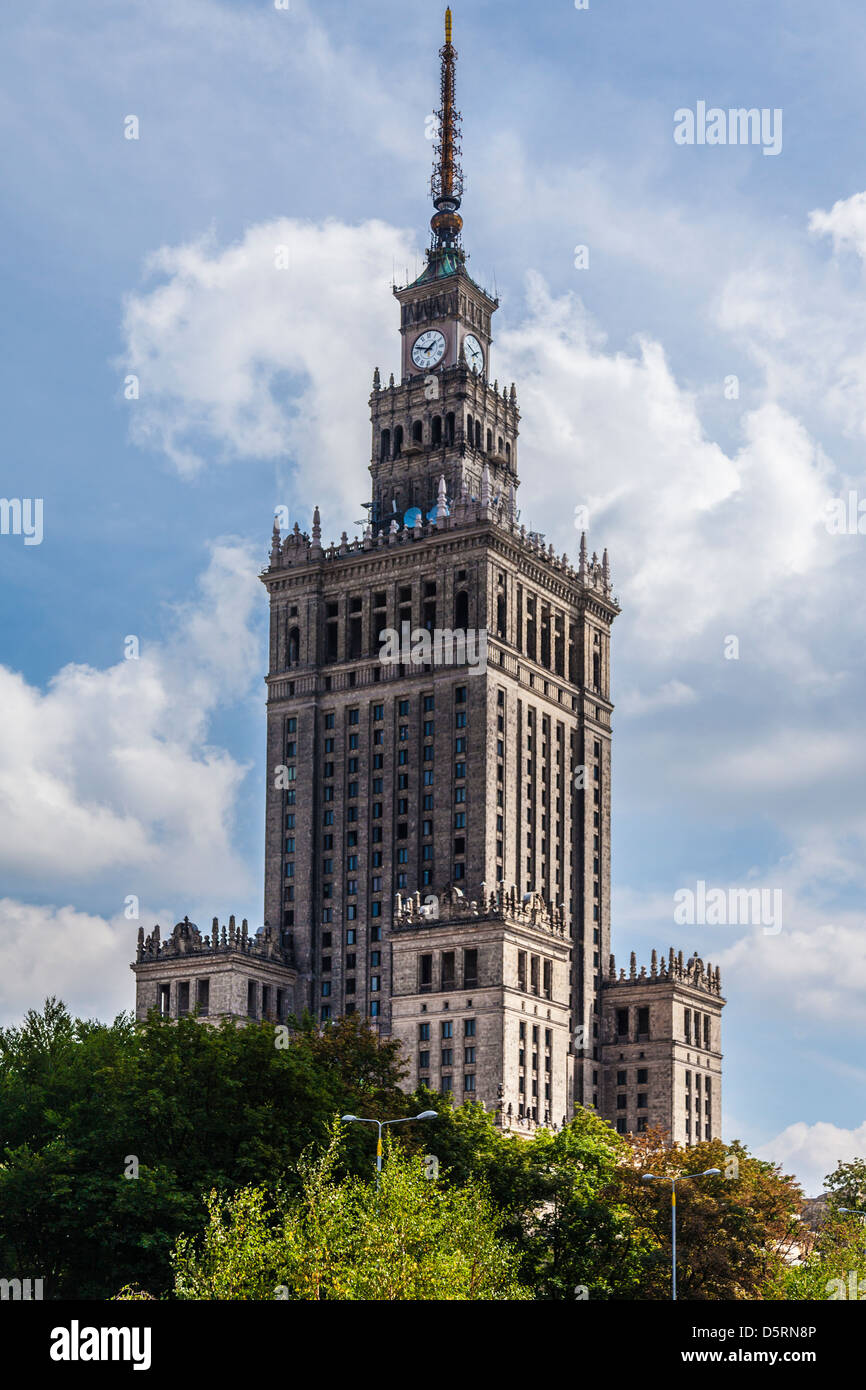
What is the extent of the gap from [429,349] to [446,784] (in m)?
53.7

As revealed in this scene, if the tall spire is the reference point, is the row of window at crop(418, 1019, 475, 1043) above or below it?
below

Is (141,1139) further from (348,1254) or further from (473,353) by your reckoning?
(473,353)

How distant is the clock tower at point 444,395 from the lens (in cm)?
18912

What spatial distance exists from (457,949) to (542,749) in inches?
1293

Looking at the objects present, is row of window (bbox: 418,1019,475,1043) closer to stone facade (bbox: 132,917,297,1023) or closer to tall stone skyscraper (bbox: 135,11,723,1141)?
tall stone skyscraper (bbox: 135,11,723,1141)

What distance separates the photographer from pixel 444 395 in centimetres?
19212

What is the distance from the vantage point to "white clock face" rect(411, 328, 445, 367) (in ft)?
640

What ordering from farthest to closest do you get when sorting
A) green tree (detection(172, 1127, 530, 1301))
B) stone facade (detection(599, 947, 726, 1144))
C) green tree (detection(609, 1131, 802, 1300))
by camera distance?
stone facade (detection(599, 947, 726, 1144)) < green tree (detection(609, 1131, 802, 1300)) < green tree (detection(172, 1127, 530, 1301))

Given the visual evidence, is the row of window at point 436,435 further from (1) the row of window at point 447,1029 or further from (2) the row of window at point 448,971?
(1) the row of window at point 447,1029

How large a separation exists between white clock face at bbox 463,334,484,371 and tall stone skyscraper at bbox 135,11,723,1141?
413 centimetres

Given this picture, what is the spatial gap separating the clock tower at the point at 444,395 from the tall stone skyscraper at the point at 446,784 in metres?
0.44

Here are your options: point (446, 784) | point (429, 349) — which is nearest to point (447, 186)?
point (429, 349)

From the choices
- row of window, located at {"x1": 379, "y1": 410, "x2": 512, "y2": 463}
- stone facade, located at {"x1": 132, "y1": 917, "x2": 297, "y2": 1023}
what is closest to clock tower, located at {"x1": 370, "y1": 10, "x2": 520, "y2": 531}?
row of window, located at {"x1": 379, "y1": 410, "x2": 512, "y2": 463}

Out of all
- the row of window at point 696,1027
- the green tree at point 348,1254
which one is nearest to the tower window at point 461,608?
the row of window at point 696,1027
